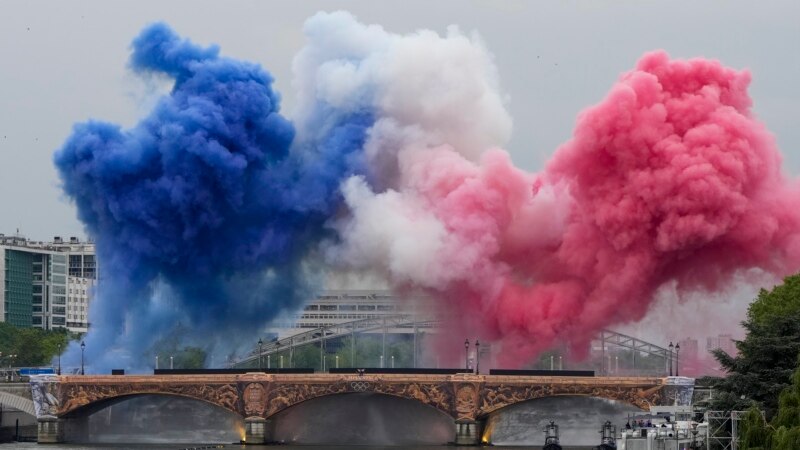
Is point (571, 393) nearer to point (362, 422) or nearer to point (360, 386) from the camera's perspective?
point (360, 386)

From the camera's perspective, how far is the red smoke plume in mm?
129500

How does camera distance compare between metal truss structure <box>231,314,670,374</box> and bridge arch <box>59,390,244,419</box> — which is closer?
bridge arch <box>59,390,244,419</box>

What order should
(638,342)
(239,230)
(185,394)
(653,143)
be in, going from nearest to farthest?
1. (653,143)
2. (185,394)
3. (239,230)
4. (638,342)

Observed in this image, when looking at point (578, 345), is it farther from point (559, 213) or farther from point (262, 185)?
point (262, 185)

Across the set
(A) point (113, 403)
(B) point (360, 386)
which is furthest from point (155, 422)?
(B) point (360, 386)

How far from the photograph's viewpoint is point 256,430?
13962 centimetres

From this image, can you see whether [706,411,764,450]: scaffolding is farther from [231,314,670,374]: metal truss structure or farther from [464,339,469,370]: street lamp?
[231,314,670,374]: metal truss structure

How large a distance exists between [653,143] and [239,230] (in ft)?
110

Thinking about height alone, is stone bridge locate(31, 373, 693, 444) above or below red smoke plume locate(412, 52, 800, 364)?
below

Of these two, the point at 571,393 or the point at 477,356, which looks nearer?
the point at 571,393

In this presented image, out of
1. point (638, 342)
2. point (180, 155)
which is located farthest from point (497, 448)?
point (638, 342)

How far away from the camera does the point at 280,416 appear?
142 metres

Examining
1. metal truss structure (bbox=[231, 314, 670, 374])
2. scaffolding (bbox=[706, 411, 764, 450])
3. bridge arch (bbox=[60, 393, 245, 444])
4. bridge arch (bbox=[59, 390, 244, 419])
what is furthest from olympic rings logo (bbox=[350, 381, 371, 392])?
scaffolding (bbox=[706, 411, 764, 450])

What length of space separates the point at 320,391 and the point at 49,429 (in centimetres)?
1975
